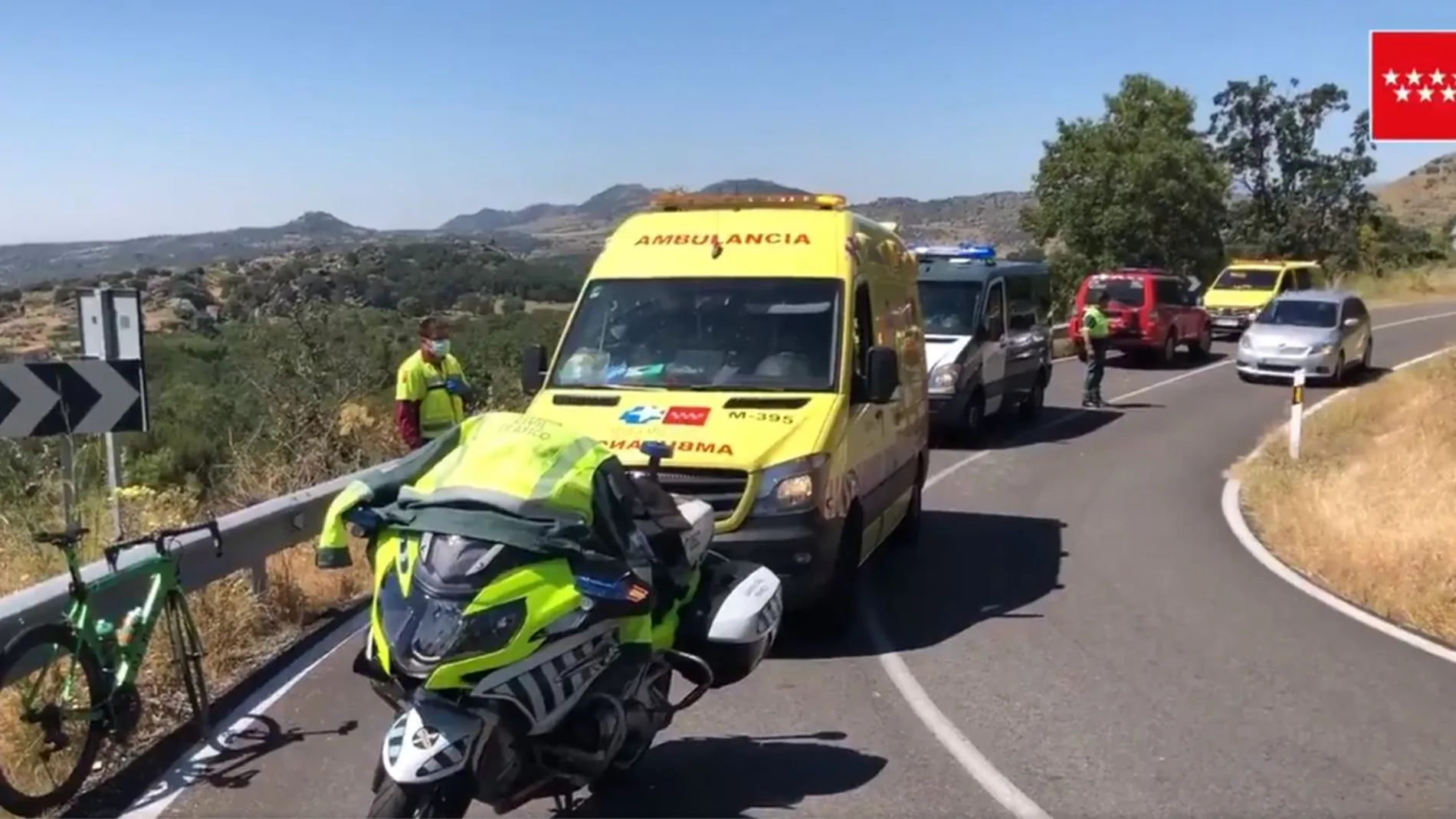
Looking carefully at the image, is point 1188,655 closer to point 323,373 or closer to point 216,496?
point 216,496

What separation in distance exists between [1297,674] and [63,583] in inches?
238

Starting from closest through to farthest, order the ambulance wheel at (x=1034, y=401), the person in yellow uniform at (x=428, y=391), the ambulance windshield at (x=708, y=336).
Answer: the ambulance windshield at (x=708, y=336) → the person in yellow uniform at (x=428, y=391) → the ambulance wheel at (x=1034, y=401)

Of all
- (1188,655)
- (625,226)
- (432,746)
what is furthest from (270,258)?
(432,746)

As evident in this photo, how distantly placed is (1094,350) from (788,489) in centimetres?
1514

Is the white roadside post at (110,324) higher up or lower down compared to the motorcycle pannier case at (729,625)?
higher up

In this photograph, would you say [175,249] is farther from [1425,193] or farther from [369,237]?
[1425,193]

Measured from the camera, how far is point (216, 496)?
480 inches

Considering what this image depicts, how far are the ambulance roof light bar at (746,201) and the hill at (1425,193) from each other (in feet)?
397

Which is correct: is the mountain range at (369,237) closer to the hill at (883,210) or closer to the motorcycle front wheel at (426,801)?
the hill at (883,210)

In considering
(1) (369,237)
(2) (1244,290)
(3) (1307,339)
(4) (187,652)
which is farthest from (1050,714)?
(1) (369,237)

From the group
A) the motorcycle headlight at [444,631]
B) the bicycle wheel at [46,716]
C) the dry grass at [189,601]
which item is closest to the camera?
the motorcycle headlight at [444,631]

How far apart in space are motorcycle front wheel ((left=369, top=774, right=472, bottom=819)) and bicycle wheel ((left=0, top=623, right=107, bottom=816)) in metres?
1.73

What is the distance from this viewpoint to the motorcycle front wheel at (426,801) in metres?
4.53

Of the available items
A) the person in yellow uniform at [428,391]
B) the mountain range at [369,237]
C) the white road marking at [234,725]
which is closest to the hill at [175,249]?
the mountain range at [369,237]
